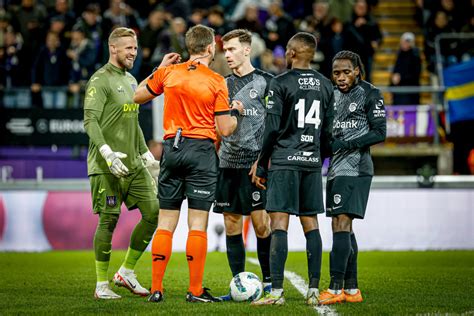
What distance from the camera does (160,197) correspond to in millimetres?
8000

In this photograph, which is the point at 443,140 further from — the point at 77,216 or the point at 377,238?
the point at 77,216

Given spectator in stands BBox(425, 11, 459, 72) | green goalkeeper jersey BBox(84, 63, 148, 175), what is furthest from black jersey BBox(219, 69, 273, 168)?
spectator in stands BBox(425, 11, 459, 72)

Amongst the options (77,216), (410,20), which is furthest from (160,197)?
(410,20)

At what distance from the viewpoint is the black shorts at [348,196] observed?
798 cm

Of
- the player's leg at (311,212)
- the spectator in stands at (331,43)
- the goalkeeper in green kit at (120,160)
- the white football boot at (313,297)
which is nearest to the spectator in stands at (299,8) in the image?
the spectator in stands at (331,43)

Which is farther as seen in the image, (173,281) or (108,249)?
(173,281)

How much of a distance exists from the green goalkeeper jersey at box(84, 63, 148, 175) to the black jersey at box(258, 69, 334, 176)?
1.64 meters

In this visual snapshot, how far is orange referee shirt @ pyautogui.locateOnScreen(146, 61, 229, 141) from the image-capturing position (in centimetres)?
781

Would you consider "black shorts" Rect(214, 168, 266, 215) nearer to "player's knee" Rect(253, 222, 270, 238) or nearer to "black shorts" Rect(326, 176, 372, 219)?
"player's knee" Rect(253, 222, 270, 238)

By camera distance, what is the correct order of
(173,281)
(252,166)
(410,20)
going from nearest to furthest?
(252,166) → (173,281) → (410,20)

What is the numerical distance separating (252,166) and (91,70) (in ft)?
31.0

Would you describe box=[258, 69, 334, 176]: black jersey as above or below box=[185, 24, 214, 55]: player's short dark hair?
below

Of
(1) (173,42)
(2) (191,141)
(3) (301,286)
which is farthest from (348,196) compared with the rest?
(1) (173,42)

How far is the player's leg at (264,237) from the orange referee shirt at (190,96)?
107 centimetres
